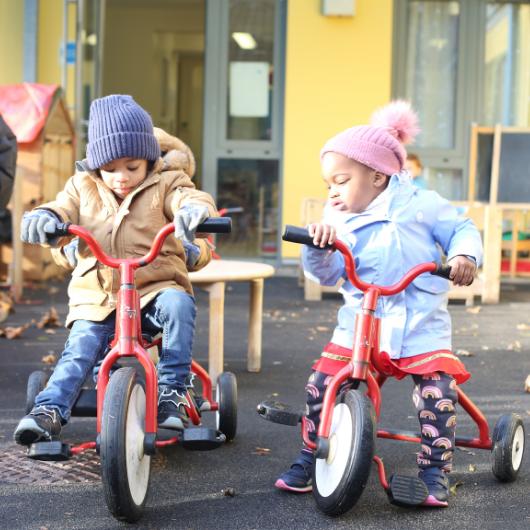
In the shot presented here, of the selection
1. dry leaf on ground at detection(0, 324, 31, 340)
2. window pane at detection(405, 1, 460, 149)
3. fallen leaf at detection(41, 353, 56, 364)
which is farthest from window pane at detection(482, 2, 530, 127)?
fallen leaf at detection(41, 353, 56, 364)

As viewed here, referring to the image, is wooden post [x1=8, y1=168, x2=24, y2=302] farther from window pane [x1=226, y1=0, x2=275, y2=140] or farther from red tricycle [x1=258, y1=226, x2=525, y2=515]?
red tricycle [x1=258, y1=226, x2=525, y2=515]

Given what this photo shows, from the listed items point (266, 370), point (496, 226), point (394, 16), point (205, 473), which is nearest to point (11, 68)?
point (394, 16)

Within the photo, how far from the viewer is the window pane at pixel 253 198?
11227 mm

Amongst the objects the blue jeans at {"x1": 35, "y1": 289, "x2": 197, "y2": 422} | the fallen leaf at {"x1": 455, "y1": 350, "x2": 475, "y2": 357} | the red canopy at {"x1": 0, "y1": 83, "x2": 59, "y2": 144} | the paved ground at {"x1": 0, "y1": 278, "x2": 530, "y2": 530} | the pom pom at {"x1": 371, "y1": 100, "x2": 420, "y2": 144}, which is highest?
the red canopy at {"x1": 0, "y1": 83, "x2": 59, "y2": 144}

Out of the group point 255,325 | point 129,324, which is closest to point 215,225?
point 129,324

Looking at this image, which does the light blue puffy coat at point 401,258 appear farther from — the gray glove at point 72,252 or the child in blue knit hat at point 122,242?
the gray glove at point 72,252

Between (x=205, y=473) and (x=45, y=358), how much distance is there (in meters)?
2.37

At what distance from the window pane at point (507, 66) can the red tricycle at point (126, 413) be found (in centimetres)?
878

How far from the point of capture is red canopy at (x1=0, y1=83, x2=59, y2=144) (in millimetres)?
8891

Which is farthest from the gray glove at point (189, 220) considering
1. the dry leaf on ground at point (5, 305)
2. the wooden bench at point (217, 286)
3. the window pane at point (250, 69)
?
the window pane at point (250, 69)

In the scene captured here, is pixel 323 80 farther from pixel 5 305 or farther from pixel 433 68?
pixel 5 305

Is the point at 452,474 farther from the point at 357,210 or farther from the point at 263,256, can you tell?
the point at 263,256

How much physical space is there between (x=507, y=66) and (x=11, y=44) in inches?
215

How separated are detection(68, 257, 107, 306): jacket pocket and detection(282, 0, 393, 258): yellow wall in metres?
7.46
